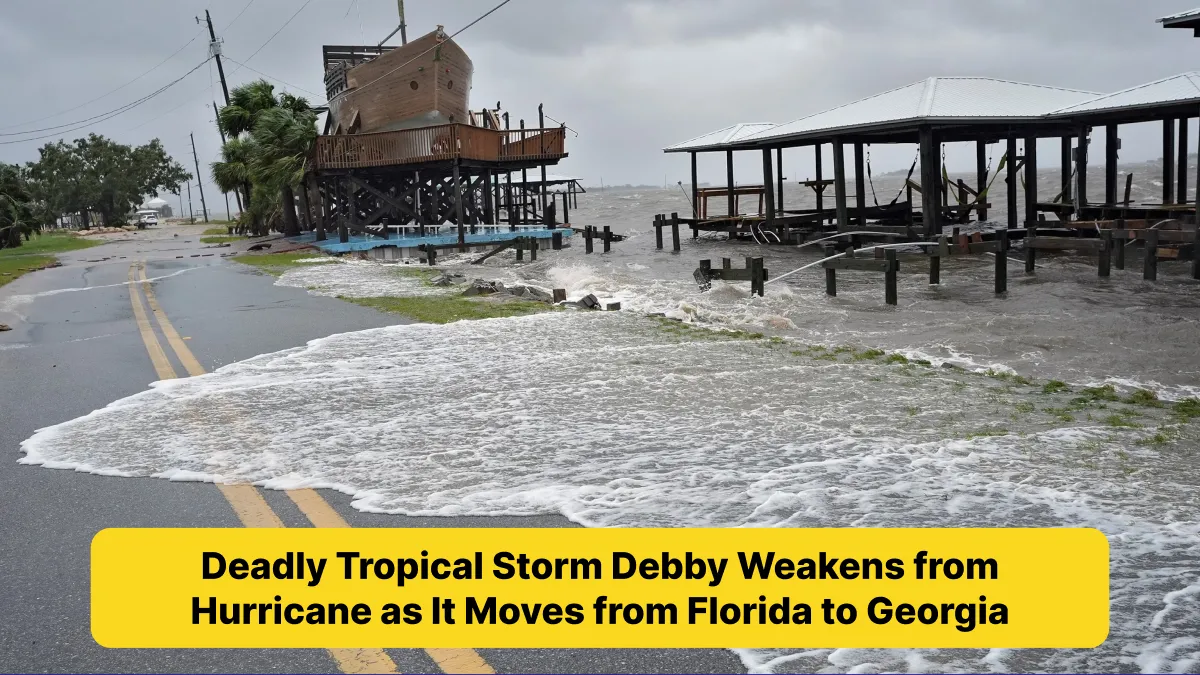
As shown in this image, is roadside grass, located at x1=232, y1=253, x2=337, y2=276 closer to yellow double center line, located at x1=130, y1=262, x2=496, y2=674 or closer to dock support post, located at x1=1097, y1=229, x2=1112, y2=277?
yellow double center line, located at x1=130, y1=262, x2=496, y2=674

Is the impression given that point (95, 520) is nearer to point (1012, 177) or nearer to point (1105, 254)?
point (1105, 254)

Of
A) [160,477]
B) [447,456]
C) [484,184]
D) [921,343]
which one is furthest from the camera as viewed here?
[484,184]

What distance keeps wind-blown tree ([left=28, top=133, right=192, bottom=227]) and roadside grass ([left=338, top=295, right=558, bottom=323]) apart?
301 feet

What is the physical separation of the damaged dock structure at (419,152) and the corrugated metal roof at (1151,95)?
60.4 feet

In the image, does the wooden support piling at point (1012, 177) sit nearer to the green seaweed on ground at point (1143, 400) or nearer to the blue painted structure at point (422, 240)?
the blue painted structure at point (422, 240)

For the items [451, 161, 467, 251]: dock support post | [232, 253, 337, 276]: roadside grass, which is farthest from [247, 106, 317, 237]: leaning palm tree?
[451, 161, 467, 251]: dock support post

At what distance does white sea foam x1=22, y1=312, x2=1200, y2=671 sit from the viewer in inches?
179

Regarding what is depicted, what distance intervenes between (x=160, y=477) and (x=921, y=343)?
32.9 feet

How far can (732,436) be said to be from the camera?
22.2ft

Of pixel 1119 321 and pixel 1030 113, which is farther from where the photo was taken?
pixel 1030 113

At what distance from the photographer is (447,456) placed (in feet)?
20.7

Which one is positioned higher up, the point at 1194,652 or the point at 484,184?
the point at 484,184

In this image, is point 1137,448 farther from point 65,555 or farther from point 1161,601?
point 65,555

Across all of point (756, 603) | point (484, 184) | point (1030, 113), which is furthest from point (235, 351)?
point (484, 184)
